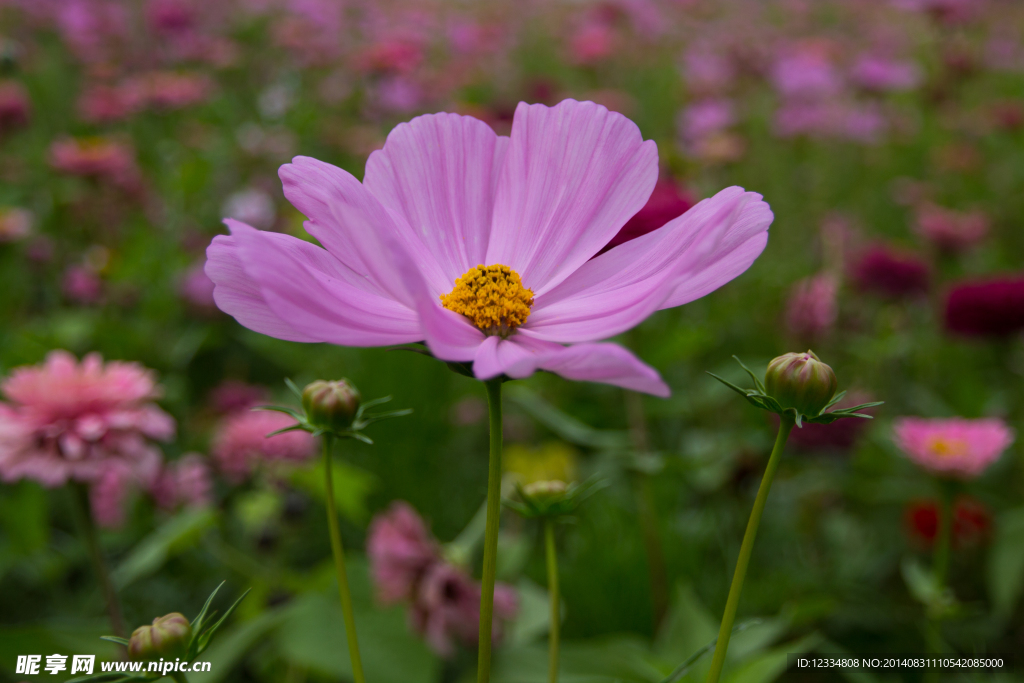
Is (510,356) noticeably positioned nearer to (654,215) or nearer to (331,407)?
(331,407)

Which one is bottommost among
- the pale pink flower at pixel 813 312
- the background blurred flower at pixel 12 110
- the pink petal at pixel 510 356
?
the pale pink flower at pixel 813 312

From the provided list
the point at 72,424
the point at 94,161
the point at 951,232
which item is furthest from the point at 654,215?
the point at 94,161

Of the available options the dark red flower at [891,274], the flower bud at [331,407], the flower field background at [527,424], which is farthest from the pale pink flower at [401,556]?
the dark red flower at [891,274]

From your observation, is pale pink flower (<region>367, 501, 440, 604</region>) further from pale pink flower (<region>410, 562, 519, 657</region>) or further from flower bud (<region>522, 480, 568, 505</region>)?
flower bud (<region>522, 480, 568, 505</region>)

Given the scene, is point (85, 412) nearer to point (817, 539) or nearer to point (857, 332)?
point (817, 539)

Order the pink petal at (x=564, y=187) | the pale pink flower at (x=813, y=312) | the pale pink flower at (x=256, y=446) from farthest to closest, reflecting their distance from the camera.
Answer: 1. the pale pink flower at (x=813, y=312)
2. the pale pink flower at (x=256, y=446)
3. the pink petal at (x=564, y=187)

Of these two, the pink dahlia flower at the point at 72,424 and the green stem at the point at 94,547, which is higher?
the pink dahlia flower at the point at 72,424

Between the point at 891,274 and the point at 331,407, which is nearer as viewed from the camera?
the point at 331,407

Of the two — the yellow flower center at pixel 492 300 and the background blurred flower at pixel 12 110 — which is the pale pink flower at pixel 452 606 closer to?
the yellow flower center at pixel 492 300
